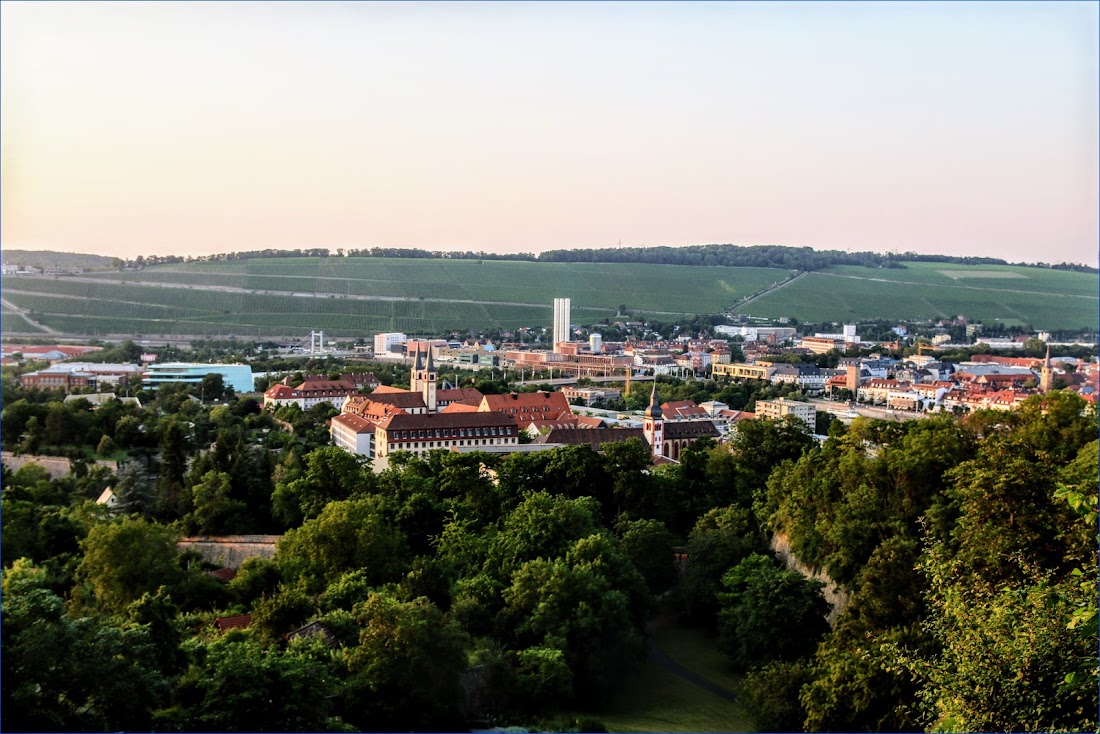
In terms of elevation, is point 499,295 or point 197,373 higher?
point 499,295

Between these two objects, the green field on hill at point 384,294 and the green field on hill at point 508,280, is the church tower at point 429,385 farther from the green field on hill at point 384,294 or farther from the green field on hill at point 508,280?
the green field on hill at point 508,280

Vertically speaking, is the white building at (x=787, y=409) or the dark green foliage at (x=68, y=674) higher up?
the dark green foliage at (x=68, y=674)

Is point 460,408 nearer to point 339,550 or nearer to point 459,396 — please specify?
point 459,396

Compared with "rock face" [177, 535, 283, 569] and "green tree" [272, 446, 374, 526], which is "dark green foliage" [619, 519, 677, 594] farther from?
"rock face" [177, 535, 283, 569]

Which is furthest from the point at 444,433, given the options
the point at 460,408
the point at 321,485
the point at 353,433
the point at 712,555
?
the point at 712,555

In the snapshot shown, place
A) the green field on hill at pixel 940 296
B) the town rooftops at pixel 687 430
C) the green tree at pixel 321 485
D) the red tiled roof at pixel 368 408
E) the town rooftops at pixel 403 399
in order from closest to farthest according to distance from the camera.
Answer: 1. the green tree at pixel 321 485
2. the town rooftops at pixel 687 430
3. the red tiled roof at pixel 368 408
4. the town rooftops at pixel 403 399
5. the green field on hill at pixel 940 296

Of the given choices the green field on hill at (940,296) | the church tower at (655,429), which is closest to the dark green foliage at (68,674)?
the church tower at (655,429)
